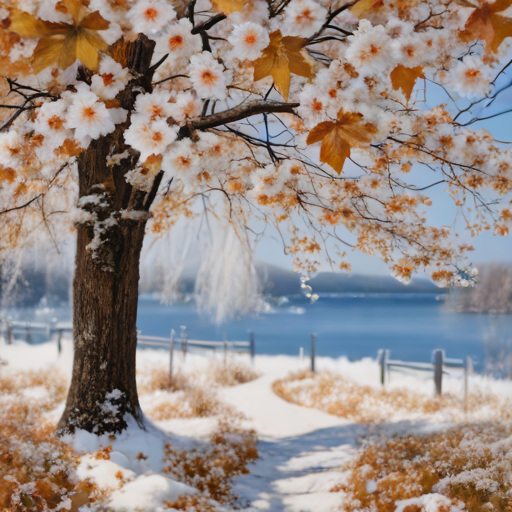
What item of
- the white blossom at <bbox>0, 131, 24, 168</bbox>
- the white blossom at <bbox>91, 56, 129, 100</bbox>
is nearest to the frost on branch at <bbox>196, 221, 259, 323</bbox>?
the white blossom at <bbox>0, 131, 24, 168</bbox>

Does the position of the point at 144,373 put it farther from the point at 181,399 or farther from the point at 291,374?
the point at 291,374

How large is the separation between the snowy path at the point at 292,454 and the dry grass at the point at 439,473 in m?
0.26

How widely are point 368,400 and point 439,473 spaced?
11.8ft

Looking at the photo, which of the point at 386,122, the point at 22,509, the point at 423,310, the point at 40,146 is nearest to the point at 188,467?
the point at 22,509

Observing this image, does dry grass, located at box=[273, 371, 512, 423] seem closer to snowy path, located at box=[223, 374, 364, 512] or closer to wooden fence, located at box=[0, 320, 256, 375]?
snowy path, located at box=[223, 374, 364, 512]

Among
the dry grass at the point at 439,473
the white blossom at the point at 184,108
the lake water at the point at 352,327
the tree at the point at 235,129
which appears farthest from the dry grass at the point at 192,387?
the lake water at the point at 352,327

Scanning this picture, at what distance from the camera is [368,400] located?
23.0ft

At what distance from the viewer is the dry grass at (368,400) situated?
6203mm

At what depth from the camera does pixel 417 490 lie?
323cm

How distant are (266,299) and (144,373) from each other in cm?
244

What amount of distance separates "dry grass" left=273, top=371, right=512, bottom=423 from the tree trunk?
141 inches

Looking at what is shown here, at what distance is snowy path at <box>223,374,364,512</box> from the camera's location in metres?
3.84

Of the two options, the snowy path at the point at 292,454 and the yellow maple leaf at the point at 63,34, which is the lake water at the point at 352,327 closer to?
the snowy path at the point at 292,454

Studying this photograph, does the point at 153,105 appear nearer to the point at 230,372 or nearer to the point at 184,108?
the point at 184,108
